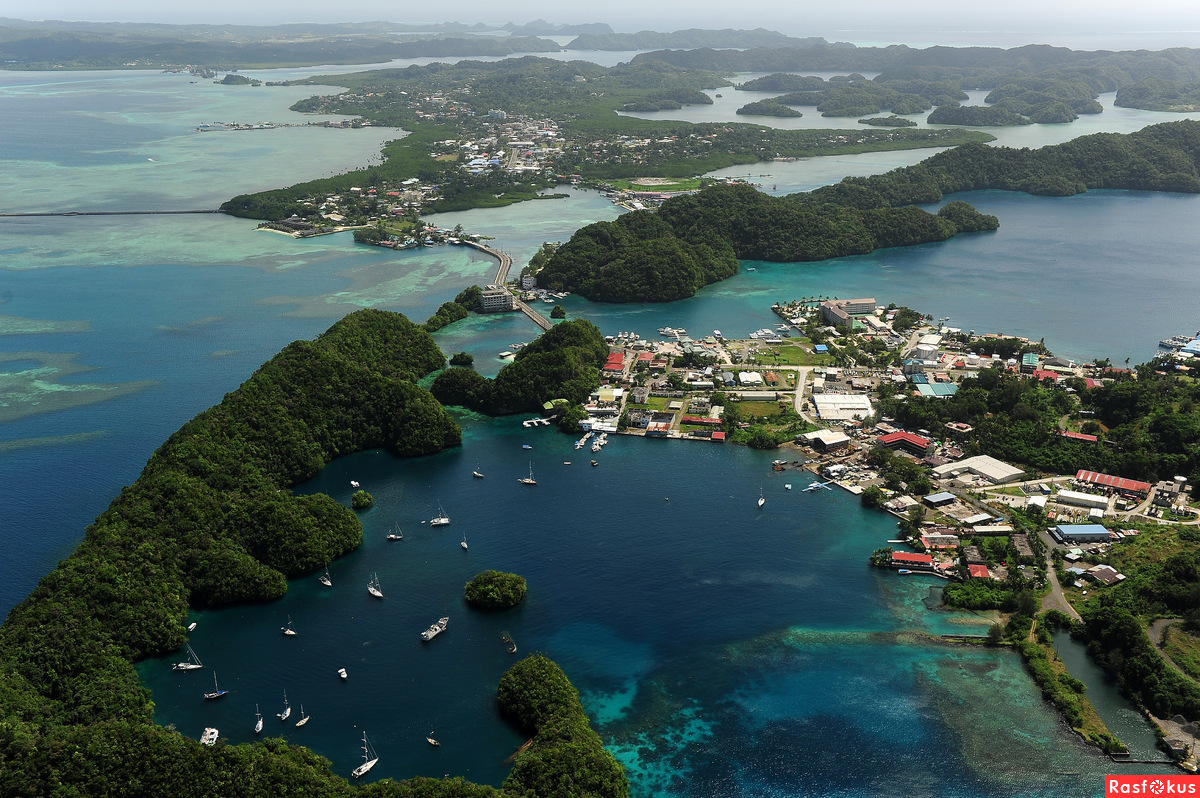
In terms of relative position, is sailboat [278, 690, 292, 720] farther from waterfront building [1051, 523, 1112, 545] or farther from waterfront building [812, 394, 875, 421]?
waterfront building [812, 394, 875, 421]

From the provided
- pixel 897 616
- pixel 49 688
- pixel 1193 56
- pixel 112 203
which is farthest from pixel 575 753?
pixel 1193 56

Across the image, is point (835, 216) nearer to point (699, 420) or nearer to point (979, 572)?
point (699, 420)

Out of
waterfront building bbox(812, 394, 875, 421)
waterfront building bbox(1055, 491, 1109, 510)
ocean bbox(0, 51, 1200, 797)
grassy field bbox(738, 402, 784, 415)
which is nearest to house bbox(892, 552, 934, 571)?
ocean bbox(0, 51, 1200, 797)

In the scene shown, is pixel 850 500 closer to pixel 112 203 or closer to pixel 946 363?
pixel 946 363

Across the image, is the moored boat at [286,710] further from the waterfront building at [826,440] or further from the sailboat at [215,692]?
the waterfront building at [826,440]

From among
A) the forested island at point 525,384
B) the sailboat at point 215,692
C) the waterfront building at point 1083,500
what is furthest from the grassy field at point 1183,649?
the sailboat at point 215,692
